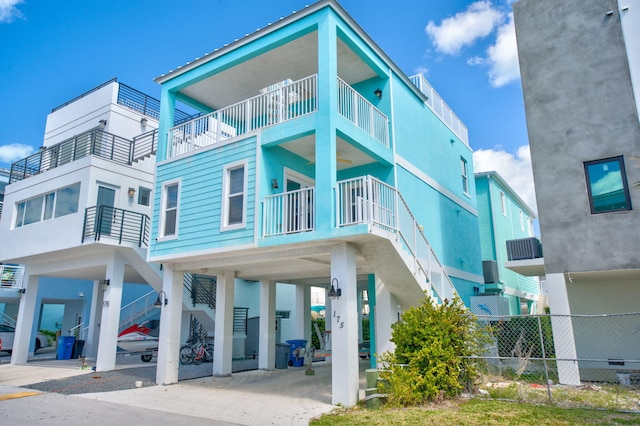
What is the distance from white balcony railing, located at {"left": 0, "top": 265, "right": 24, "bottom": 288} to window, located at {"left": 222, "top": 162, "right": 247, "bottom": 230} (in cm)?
1798

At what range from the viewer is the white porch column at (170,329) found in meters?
Answer: 13.4

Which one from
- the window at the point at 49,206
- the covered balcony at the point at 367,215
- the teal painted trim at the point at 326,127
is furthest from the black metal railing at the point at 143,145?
the teal painted trim at the point at 326,127

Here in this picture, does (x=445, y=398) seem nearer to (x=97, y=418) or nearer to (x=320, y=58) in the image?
(x=97, y=418)

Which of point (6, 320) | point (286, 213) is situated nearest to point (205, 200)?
point (286, 213)

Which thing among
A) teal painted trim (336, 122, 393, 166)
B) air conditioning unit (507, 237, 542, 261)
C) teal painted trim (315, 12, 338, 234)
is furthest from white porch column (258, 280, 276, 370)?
air conditioning unit (507, 237, 542, 261)

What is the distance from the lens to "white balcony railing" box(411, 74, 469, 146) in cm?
1657

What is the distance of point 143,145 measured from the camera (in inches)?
768

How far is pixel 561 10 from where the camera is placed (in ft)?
40.6

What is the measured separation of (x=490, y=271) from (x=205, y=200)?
13814mm

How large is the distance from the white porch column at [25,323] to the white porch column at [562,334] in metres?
20.2

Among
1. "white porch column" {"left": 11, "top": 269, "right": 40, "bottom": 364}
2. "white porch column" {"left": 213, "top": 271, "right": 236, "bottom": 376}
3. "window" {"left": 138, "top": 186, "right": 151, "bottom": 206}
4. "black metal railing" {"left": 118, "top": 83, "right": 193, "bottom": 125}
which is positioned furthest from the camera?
"black metal railing" {"left": 118, "top": 83, "right": 193, "bottom": 125}

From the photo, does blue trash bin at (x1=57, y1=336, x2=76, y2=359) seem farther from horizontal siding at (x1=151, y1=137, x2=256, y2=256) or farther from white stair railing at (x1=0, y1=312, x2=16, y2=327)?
horizontal siding at (x1=151, y1=137, x2=256, y2=256)

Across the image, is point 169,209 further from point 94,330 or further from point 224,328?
point 94,330

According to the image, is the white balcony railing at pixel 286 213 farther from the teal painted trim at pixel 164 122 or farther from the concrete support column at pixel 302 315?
the concrete support column at pixel 302 315
